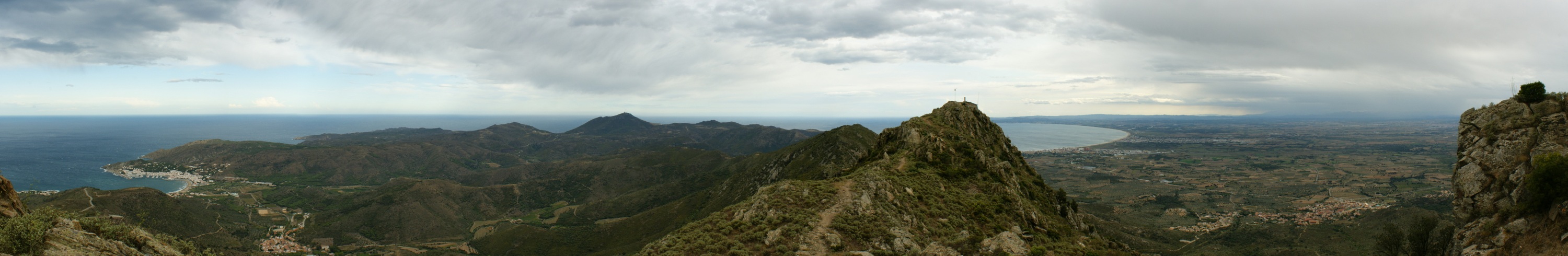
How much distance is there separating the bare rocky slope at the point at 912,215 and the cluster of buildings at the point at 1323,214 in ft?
302

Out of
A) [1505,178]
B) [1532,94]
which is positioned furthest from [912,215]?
[1532,94]

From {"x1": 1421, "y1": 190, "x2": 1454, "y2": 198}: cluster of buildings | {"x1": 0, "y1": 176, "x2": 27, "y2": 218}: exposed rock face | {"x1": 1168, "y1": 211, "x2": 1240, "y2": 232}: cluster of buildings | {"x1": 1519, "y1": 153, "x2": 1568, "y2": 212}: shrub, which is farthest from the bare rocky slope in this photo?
{"x1": 1421, "y1": 190, "x2": 1454, "y2": 198}: cluster of buildings

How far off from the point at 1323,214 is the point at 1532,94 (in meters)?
108

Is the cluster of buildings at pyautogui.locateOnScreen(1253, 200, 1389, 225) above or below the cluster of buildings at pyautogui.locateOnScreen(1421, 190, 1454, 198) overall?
below

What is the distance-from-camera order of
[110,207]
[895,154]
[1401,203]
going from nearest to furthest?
[895,154]
[110,207]
[1401,203]

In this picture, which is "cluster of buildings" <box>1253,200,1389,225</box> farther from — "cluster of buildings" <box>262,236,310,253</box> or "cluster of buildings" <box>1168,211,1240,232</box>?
"cluster of buildings" <box>262,236,310,253</box>

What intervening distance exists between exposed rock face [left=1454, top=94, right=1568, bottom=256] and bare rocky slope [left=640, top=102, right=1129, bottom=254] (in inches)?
615

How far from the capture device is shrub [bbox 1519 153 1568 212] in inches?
937

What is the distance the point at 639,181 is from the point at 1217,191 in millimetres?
172541

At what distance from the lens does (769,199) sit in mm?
33000

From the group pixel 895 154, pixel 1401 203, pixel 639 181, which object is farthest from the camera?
pixel 639 181

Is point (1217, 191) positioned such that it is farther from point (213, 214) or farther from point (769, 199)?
point (213, 214)

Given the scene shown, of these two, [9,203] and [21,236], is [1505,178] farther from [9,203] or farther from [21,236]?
[9,203]

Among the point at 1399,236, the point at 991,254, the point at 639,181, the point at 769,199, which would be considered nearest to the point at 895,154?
the point at 769,199
